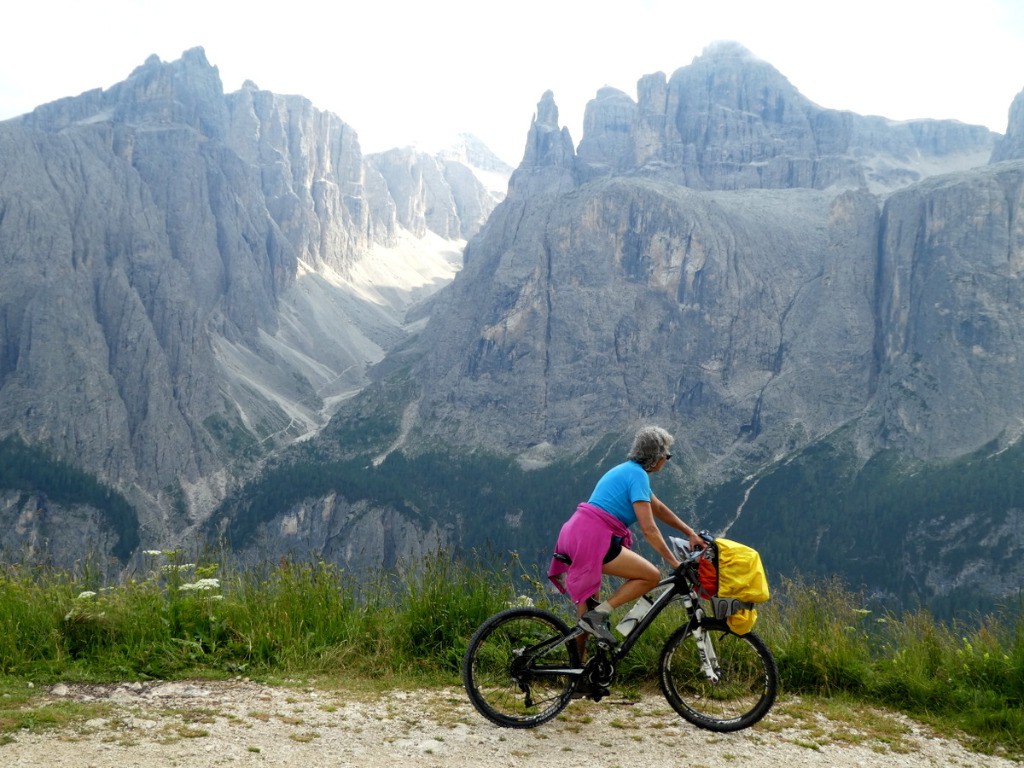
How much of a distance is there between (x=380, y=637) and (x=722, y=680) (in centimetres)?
Answer: 481

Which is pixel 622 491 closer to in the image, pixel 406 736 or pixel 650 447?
pixel 650 447

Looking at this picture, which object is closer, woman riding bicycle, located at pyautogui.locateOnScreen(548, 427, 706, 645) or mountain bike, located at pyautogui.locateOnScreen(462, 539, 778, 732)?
woman riding bicycle, located at pyautogui.locateOnScreen(548, 427, 706, 645)

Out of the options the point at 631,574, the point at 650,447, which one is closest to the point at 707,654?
the point at 631,574

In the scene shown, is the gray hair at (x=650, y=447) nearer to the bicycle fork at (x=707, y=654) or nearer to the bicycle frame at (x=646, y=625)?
the bicycle frame at (x=646, y=625)

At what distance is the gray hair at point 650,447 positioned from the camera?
403 inches

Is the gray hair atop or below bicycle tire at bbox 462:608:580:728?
atop

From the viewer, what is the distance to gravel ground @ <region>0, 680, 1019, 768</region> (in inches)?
342

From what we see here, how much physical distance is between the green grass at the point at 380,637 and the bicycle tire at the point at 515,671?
134 centimetres

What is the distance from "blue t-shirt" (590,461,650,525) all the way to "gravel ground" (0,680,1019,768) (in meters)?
2.62

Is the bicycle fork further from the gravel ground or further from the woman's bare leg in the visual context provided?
the woman's bare leg

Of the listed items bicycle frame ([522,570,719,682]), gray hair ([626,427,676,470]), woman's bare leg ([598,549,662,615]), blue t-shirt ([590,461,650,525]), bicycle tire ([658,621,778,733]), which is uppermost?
gray hair ([626,427,676,470])

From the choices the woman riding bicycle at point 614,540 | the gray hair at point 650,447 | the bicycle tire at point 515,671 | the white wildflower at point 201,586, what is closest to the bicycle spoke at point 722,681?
the woman riding bicycle at point 614,540

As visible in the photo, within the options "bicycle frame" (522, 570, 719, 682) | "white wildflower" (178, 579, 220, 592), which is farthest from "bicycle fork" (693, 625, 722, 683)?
"white wildflower" (178, 579, 220, 592)

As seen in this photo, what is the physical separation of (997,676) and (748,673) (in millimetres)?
3333
